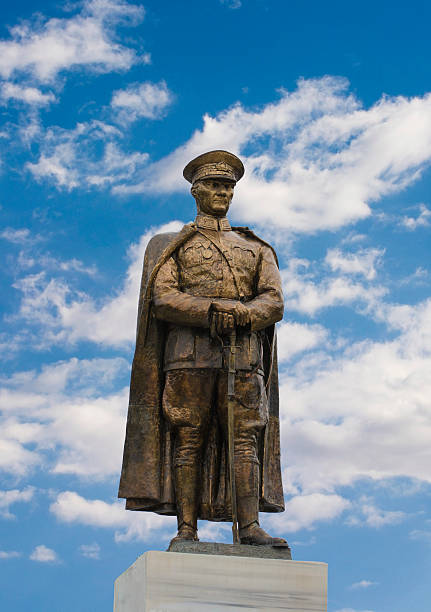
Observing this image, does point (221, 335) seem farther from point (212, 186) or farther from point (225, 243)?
point (212, 186)

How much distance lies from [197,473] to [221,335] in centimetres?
129

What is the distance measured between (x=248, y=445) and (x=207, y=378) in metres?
0.72

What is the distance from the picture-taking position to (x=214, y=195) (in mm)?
9320

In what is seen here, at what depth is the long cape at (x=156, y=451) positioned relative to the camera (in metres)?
8.78

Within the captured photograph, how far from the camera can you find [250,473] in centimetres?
853

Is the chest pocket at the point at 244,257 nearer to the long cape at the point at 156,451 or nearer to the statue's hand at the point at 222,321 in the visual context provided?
the long cape at the point at 156,451

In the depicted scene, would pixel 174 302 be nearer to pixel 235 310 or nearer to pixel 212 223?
pixel 235 310

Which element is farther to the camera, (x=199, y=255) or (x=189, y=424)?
(x=199, y=255)

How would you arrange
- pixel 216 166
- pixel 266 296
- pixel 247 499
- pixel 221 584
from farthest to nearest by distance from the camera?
pixel 216 166
pixel 266 296
pixel 247 499
pixel 221 584

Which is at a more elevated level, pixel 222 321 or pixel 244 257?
pixel 244 257

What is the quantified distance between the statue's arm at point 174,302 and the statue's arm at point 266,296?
458mm

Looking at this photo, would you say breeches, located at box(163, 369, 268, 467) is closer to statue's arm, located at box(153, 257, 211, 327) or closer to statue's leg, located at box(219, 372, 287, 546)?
statue's leg, located at box(219, 372, 287, 546)

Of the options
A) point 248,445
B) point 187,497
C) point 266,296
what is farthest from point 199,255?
point 187,497

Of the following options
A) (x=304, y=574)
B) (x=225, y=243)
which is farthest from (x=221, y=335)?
(x=304, y=574)
